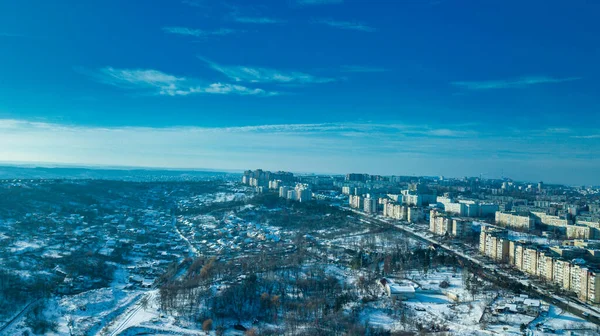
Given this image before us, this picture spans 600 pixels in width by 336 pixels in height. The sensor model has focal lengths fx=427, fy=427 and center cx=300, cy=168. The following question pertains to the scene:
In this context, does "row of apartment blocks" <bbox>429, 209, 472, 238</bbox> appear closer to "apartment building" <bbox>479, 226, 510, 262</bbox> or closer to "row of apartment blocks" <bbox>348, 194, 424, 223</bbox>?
"apartment building" <bbox>479, 226, 510, 262</bbox>

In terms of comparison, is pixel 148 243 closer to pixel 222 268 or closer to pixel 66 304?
pixel 222 268

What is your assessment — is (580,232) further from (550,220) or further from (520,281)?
(520,281)

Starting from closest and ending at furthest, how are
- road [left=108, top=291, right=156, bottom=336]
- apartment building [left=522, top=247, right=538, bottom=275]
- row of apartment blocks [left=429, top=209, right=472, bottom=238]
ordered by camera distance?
road [left=108, top=291, right=156, bottom=336]
apartment building [left=522, top=247, right=538, bottom=275]
row of apartment blocks [left=429, top=209, right=472, bottom=238]

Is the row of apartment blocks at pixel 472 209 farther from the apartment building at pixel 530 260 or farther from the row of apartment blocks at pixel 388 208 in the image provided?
the apartment building at pixel 530 260

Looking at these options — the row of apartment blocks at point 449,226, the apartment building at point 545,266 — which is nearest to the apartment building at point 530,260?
the apartment building at point 545,266

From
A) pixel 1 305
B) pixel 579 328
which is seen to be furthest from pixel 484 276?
pixel 1 305

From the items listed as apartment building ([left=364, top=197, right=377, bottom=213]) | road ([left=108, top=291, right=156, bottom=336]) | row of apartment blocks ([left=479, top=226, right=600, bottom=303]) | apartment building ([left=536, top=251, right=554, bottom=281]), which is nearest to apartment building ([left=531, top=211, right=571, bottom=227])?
row of apartment blocks ([left=479, top=226, right=600, bottom=303])
